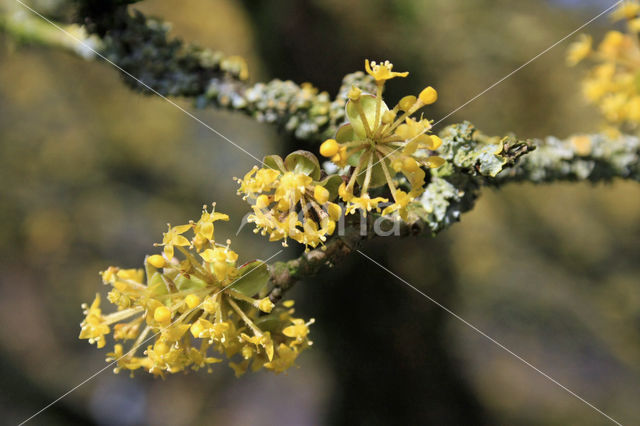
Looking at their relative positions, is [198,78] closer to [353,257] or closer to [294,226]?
[294,226]

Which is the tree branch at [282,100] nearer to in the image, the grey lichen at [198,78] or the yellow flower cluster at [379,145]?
the grey lichen at [198,78]

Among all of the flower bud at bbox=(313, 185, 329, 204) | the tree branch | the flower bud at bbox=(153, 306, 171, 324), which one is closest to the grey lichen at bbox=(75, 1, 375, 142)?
the tree branch

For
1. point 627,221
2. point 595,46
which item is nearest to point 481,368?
point 627,221

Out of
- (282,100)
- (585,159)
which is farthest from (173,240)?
(585,159)

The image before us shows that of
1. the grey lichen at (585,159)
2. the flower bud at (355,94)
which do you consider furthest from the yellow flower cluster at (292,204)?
the grey lichen at (585,159)

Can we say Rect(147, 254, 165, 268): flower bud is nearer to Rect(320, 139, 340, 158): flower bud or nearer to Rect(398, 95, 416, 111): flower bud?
Rect(320, 139, 340, 158): flower bud

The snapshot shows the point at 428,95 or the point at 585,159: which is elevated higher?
the point at 585,159

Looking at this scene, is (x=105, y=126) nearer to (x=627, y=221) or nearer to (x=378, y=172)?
(x=378, y=172)
